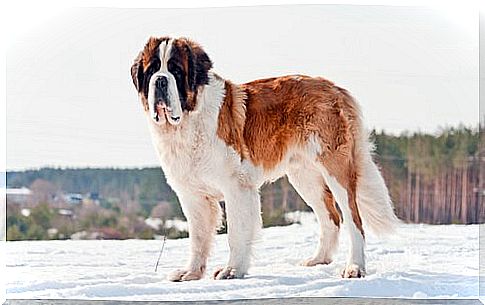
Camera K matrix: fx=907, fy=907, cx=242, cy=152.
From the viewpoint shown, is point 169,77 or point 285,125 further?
point 285,125

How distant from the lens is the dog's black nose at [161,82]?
9.08 ft

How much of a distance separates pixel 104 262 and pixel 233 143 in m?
0.61

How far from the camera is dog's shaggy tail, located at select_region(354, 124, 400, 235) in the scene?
2.97 meters

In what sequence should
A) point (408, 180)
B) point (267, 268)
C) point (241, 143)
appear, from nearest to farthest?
1. point (241, 143)
2. point (267, 268)
3. point (408, 180)

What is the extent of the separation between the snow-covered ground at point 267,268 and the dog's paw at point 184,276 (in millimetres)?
30

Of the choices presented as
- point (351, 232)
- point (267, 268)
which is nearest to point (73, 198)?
point (267, 268)

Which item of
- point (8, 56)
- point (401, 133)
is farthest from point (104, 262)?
point (401, 133)

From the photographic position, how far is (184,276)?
9.58 feet

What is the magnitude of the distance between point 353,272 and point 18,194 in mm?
1152

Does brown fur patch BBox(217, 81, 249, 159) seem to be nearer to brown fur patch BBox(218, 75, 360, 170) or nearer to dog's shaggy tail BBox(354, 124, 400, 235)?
brown fur patch BBox(218, 75, 360, 170)

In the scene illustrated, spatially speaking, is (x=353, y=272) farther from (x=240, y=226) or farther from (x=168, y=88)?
(x=168, y=88)

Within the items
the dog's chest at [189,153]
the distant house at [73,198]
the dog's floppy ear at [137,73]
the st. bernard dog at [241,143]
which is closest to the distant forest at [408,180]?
the distant house at [73,198]

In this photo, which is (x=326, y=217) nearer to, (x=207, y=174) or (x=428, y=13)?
(x=207, y=174)

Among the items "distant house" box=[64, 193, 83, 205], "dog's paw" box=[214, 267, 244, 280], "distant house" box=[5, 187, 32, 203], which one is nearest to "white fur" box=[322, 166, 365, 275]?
"dog's paw" box=[214, 267, 244, 280]
